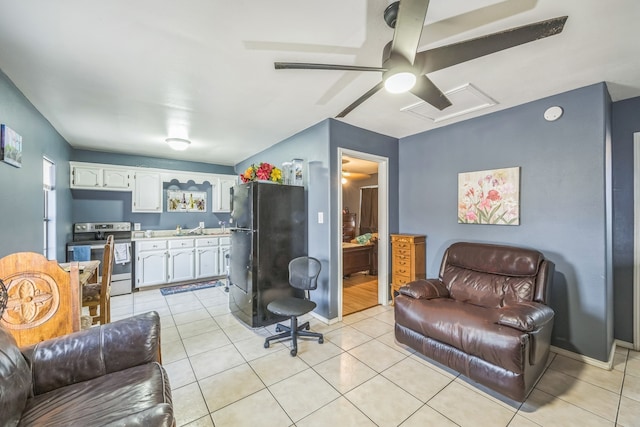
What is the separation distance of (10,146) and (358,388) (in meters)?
3.43

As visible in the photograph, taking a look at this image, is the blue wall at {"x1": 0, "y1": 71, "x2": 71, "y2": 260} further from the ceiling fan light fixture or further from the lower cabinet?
the ceiling fan light fixture

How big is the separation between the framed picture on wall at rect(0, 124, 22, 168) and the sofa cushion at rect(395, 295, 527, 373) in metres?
3.55

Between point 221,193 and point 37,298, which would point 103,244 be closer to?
point 221,193

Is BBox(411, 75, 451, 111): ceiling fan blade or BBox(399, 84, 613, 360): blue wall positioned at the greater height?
BBox(411, 75, 451, 111): ceiling fan blade

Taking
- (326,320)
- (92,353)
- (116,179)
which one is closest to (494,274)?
(326,320)

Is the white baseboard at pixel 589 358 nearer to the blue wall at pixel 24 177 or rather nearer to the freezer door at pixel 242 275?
the freezer door at pixel 242 275

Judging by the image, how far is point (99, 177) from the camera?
14.7 ft

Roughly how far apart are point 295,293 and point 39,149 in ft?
11.0

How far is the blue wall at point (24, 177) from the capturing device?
2145mm

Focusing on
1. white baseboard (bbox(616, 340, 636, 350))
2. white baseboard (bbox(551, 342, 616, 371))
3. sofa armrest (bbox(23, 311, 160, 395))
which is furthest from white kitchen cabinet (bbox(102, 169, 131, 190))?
white baseboard (bbox(616, 340, 636, 350))

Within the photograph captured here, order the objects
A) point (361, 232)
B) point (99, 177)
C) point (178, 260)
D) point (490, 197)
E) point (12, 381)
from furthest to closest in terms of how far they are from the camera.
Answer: point (361, 232), point (178, 260), point (99, 177), point (490, 197), point (12, 381)

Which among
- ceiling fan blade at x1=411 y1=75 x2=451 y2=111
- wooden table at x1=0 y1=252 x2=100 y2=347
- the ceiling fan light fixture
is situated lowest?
wooden table at x1=0 y1=252 x2=100 y2=347

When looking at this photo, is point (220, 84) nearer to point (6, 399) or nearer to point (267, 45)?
point (267, 45)

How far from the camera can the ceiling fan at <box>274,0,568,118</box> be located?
1.18 meters
